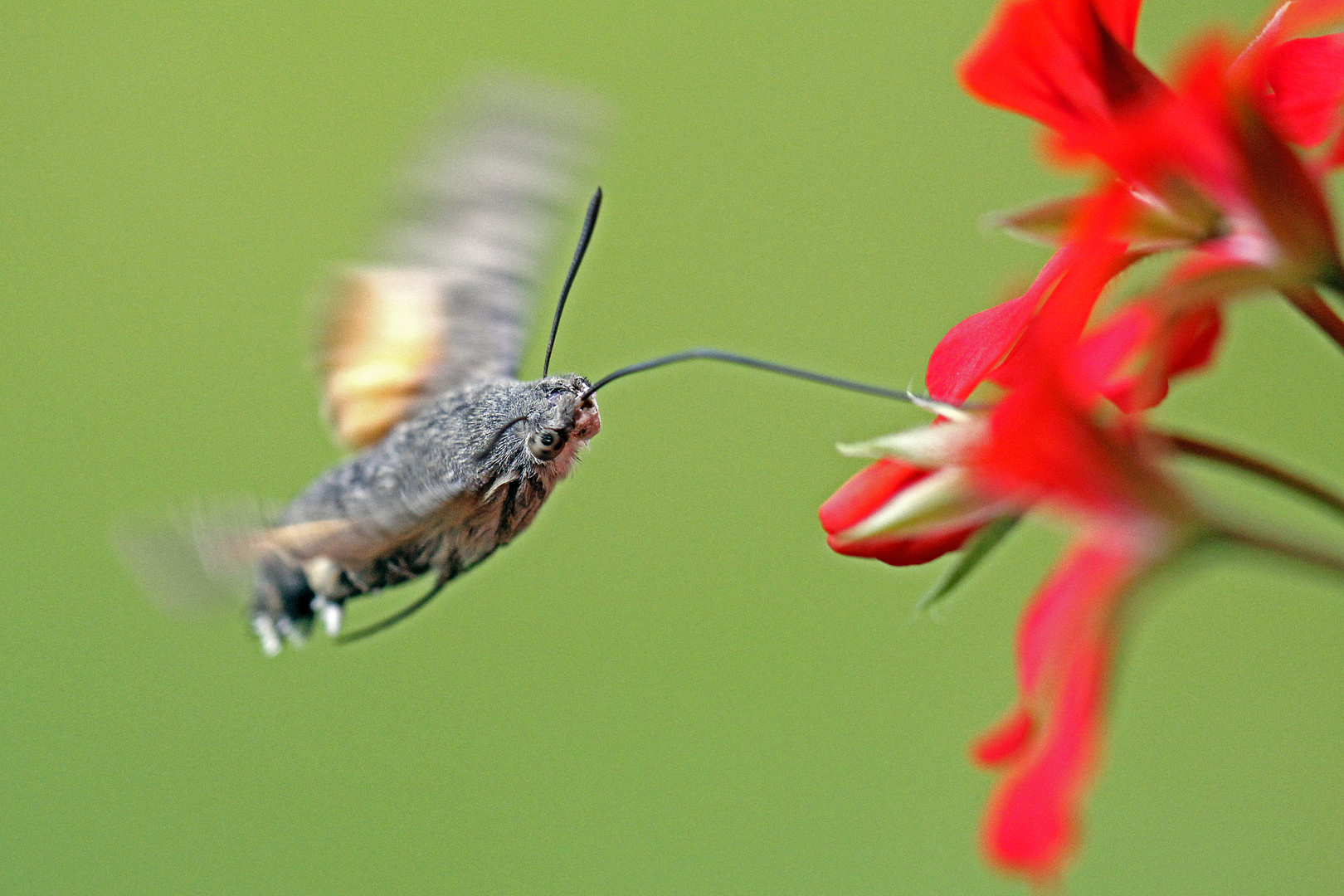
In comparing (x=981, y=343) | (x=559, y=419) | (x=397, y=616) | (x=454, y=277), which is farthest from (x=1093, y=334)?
(x=454, y=277)

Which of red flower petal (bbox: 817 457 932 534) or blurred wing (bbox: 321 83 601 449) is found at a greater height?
blurred wing (bbox: 321 83 601 449)

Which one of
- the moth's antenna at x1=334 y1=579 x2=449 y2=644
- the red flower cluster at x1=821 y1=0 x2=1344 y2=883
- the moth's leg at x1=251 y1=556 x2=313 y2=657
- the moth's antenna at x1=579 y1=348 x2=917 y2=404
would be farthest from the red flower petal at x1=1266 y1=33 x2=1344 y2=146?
the moth's leg at x1=251 y1=556 x2=313 y2=657

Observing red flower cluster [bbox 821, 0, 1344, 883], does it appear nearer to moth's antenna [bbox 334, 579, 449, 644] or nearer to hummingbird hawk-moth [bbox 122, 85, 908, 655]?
hummingbird hawk-moth [bbox 122, 85, 908, 655]

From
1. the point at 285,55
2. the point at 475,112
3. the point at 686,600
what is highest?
the point at 285,55

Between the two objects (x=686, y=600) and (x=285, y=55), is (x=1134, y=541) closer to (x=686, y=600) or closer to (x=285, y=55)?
(x=686, y=600)

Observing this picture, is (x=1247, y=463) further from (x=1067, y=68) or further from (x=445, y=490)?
(x=445, y=490)

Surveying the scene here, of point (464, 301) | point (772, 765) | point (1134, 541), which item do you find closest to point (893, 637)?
point (772, 765)
